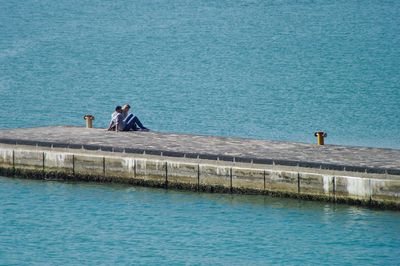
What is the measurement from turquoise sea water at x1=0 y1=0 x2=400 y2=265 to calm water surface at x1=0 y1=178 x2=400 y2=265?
59 millimetres

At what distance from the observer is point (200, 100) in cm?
7875

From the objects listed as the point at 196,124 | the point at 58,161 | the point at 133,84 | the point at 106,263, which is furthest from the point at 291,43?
the point at 106,263

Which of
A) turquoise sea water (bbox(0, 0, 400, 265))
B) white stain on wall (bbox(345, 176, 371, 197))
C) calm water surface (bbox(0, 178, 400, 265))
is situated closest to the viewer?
calm water surface (bbox(0, 178, 400, 265))

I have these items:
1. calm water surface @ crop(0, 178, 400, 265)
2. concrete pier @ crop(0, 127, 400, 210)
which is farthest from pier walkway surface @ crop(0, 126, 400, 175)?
calm water surface @ crop(0, 178, 400, 265)

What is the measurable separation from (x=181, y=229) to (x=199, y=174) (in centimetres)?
330

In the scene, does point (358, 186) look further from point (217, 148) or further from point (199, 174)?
point (217, 148)

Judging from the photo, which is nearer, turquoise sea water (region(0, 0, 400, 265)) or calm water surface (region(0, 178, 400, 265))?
calm water surface (region(0, 178, 400, 265))

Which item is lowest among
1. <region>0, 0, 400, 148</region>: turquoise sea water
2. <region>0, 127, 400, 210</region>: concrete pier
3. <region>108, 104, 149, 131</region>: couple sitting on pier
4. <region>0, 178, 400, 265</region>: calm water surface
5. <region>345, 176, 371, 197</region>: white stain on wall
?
<region>0, 178, 400, 265</region>: calm water surface

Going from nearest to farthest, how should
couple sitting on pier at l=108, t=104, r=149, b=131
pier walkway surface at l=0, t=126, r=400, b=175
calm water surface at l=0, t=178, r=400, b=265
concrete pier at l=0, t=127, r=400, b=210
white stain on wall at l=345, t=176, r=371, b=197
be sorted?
calm water surface at l=0, t=178, r=400, b=265 → white stain on wall at l=345, t=176, r=371, b=197 → concrete pier at l=0, t=127, r=400, b=210 → pier walkway surface at l=0, t=126, r=400, b=175 → couple sitting on pier at l=108, t=104, r=149, b=131

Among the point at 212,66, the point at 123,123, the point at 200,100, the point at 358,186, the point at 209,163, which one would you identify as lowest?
the point at 358,186

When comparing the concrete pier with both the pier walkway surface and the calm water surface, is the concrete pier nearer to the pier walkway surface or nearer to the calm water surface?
the pier walkway surface

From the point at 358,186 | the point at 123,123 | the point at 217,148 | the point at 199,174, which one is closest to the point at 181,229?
the point at 199,174

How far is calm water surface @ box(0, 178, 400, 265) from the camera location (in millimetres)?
38938

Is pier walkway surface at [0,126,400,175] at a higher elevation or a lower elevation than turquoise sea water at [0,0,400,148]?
lower
